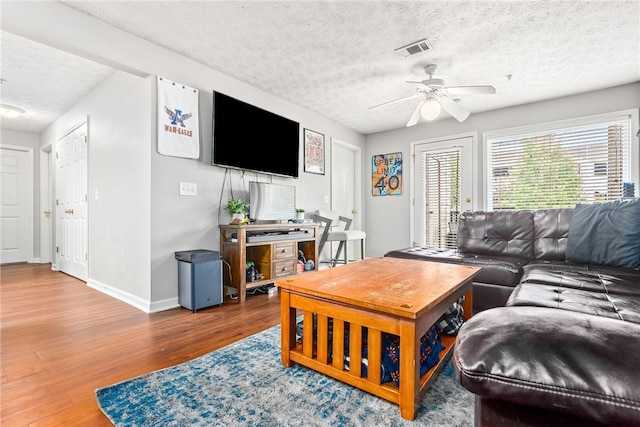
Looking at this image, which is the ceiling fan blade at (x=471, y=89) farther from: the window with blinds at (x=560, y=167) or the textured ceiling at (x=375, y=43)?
the window with blinds at (x=560, y=167)

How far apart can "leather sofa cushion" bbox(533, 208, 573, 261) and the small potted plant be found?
279 cm

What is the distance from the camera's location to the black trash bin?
2602 mm

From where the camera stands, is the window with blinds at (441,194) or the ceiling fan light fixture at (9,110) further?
the window with blinds at (441,194)

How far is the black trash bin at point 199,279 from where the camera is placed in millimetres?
2602

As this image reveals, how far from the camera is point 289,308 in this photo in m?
1.59

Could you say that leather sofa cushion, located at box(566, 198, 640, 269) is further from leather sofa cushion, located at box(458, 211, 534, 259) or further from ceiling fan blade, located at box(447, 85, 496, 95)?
ceiling fan blade, located at box(447, 85, 496, 95)

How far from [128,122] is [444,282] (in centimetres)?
313

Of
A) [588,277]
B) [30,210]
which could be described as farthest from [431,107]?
[30,210]

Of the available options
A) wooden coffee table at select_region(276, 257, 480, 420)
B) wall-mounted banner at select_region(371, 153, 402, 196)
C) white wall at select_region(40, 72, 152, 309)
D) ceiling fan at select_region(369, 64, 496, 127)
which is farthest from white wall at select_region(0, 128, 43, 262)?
ceiling fan at select_region(369, 64, 496, 127)

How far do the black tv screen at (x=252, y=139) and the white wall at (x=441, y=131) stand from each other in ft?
6.88

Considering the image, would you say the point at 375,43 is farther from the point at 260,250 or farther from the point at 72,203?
the point at 72,203

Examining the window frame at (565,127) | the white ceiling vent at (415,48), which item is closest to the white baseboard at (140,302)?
the white ceiling vent at (415,48)

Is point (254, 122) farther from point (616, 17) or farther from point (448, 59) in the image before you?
point (616, 17)

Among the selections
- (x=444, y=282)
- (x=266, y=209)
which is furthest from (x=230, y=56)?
(x=444, y=282)
